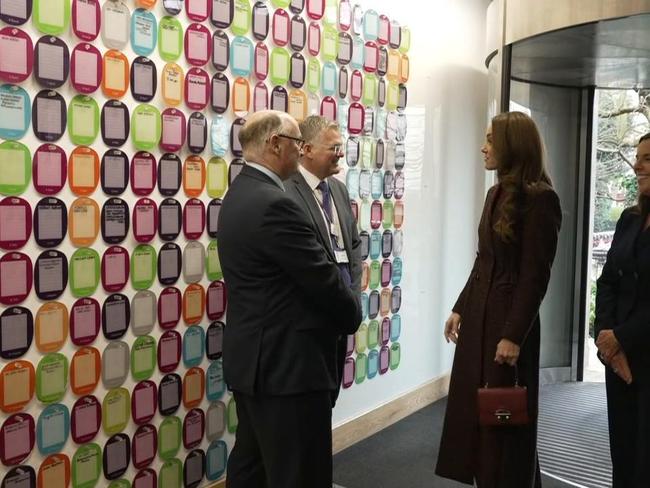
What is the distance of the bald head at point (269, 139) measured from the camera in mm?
2092

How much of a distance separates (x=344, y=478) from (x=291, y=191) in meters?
1.40

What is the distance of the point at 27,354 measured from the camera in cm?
207

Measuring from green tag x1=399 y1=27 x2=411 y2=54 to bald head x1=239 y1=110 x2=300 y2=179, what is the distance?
5.99 feet

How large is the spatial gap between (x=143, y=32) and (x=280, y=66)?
73 cm

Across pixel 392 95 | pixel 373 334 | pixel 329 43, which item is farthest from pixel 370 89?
pixel 373 334

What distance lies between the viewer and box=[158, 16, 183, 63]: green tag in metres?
2.39

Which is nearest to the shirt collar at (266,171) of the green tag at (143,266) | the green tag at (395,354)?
the green tag at (143,266)

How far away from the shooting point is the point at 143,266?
2.40 meters

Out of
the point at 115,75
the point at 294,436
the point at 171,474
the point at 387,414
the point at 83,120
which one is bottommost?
the point at 387,414

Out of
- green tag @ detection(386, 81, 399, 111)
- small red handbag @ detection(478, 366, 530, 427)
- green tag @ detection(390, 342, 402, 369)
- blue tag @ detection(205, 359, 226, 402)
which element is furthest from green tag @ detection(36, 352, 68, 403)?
green tag @ detection(386, 81, 399, 111)

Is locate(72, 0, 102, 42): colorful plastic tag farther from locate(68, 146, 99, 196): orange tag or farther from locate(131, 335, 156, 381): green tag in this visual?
locate(131, 335, 156, 381): green tag

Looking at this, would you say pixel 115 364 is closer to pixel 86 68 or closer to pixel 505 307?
pixel 86 68

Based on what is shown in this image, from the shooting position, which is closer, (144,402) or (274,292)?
(274,292)

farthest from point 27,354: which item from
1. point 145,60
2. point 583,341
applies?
point 583,341
